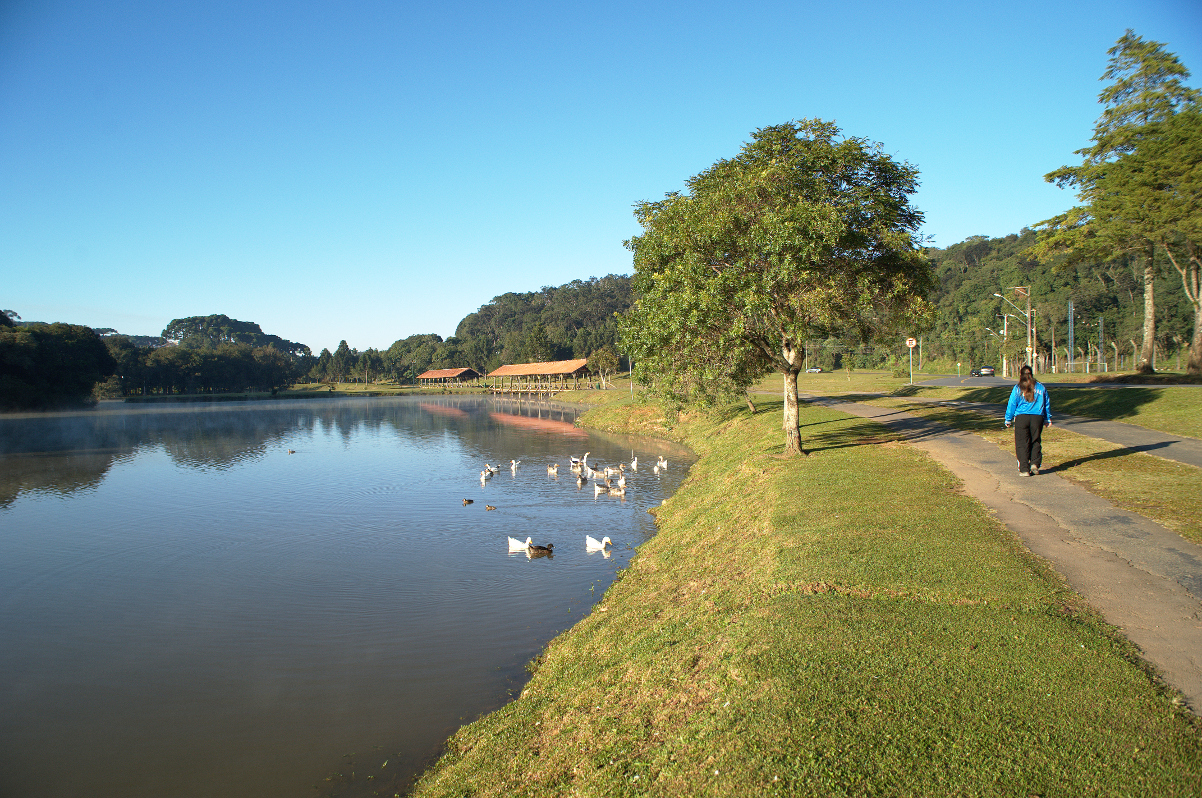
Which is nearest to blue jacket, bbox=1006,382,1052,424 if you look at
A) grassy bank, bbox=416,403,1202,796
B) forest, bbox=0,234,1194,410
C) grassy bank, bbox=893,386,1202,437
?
grassy bank, bbox=416,403,1202,796

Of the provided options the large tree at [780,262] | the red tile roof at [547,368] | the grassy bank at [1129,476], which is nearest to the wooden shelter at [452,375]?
the red tile roof at [547,368]

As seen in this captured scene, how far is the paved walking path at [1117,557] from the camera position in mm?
5641

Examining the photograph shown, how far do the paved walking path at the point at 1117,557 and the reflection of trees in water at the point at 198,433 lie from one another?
23417 mm

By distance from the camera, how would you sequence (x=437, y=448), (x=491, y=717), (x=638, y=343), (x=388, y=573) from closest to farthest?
(x=491, y=717), (x=388, y=573), (x=638, y=343), (x=437, y=448)

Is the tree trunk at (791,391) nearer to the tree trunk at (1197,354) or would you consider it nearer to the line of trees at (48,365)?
the tree trunk at (1197,354)

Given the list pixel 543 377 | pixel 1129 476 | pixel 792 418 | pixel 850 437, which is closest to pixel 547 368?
pixel 543 377

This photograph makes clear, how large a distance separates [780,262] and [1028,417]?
223 inches

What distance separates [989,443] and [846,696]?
13.7 meters

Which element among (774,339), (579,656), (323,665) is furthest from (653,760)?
(774,339)

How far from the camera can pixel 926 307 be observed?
642 inches

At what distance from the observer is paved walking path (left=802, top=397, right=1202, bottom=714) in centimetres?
564

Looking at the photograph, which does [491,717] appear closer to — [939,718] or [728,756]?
[728,756]

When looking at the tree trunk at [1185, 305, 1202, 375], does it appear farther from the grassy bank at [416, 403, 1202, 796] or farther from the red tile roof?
the red tile roof

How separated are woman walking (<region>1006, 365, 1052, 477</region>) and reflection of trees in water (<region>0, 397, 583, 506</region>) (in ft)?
74.2
